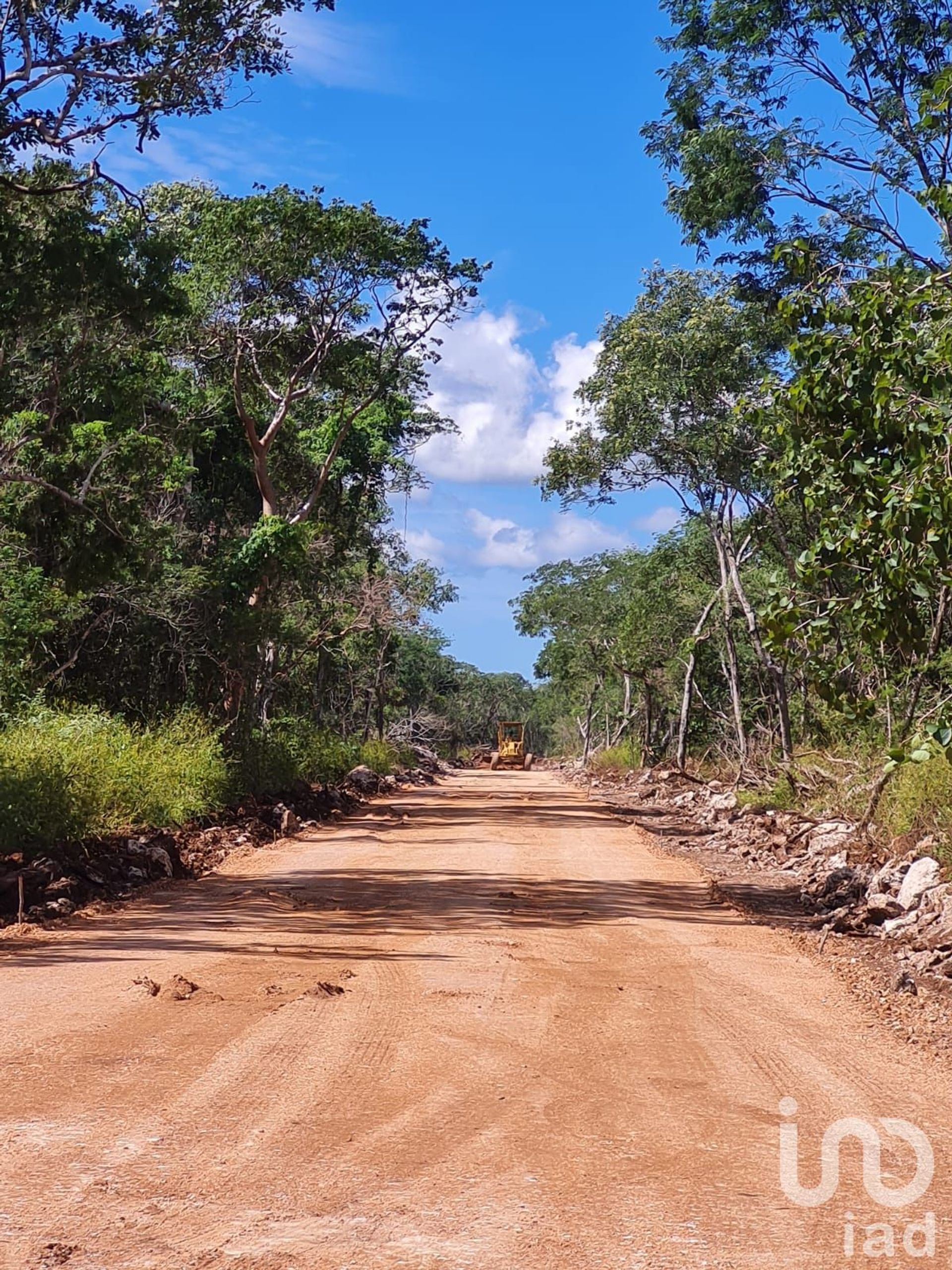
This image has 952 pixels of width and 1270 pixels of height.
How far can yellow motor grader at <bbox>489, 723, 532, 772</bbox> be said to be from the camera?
69.6 m

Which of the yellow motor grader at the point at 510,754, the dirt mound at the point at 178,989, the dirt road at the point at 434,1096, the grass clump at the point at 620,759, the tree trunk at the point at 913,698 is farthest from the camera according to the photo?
the yellow motor grader at the point at 510,754

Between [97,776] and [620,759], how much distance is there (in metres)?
41.6

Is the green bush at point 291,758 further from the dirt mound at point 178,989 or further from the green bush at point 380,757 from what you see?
the dirt mound at point 178,989

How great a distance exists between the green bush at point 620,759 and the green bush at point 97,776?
3283 cm

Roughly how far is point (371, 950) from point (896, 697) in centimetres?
1205

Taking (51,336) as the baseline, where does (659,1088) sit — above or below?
below

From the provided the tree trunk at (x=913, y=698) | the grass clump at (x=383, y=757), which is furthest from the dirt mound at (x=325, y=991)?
the grass clump at (x=383, y=757)

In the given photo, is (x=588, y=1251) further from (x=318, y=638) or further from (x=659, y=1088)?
(x=318, y=638)

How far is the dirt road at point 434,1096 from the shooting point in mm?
3852

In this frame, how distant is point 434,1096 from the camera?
5.32 meters

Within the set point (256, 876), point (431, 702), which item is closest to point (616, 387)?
point (256, 876)

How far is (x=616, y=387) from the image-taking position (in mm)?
25891

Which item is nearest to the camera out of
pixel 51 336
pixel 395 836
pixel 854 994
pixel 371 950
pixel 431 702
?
pixel 854 994

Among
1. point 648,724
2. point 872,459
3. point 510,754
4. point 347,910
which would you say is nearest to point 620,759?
point 648,724
